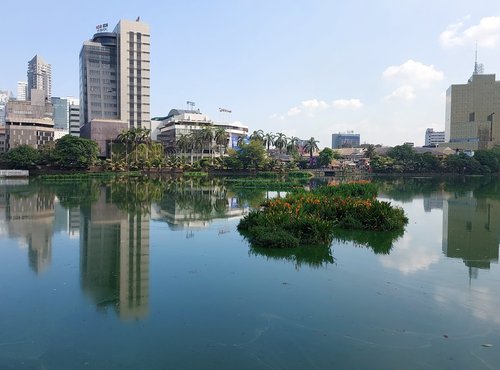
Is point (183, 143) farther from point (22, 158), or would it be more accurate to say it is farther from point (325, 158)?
point (325, 158)

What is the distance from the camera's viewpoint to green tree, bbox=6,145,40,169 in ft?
219

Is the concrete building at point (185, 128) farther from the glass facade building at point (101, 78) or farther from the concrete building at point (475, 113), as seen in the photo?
the concrete building at point (475, 113)

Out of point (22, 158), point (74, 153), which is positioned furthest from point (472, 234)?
point (22, 158)

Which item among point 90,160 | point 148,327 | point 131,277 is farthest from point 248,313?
point 90,160

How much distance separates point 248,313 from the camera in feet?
31.3

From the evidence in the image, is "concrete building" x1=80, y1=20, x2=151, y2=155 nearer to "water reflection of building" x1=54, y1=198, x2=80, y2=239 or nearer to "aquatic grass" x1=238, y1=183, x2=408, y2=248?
"water reflection of building" x1=54, y1=198, x2=80, y2=239

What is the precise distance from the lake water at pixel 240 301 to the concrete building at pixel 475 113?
432ft

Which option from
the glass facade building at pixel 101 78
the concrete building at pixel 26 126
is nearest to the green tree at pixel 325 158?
the glass facade building at pixel 101 78

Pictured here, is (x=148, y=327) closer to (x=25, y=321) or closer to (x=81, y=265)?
(x=25, y=321)

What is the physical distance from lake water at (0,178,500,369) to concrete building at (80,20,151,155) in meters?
81.4

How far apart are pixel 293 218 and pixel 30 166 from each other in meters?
62.0

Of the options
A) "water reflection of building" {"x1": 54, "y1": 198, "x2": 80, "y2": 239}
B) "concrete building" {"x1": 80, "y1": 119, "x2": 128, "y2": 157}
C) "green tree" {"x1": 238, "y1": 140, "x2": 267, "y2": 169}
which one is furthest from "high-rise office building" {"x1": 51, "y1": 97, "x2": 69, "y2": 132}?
"water reflection of building" {"x1": 54, "y1": 198, "x2": 80, "y2": 239}

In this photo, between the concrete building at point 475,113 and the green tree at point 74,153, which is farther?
the concrete building at point 475,113

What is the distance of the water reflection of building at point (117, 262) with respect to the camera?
1020 cm
